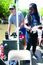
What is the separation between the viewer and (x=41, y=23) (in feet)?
19.3

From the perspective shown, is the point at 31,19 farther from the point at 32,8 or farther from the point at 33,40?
the point at 33,40

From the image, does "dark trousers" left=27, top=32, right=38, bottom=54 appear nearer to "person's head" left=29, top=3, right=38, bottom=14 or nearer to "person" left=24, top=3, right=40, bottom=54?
"person" left=24, top=3, right=40, bottom=54

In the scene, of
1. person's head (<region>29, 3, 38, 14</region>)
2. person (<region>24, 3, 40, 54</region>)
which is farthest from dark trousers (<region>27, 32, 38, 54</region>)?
person's head (<region>29, 3, 38, 14</region>)

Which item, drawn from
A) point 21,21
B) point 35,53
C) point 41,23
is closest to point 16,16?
point 21,21

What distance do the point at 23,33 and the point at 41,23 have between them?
1.51 ft

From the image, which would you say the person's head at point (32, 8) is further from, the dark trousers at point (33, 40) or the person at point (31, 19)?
the dark trousers at point (33, 40)

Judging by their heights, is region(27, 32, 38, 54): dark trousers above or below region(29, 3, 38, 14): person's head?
below

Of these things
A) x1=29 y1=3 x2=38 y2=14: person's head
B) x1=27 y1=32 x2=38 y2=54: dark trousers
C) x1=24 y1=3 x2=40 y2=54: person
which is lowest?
x1=27 y1=32 x2=38 y2=54: dark trousers

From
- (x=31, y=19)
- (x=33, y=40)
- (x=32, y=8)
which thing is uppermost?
(x=32, y=8)

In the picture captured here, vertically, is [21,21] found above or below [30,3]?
below

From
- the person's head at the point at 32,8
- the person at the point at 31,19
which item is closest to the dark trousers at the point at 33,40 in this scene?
the person at the point at 31,19

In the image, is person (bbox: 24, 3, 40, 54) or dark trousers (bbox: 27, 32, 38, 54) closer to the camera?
person (bbox: 24, 3, 40, 54)

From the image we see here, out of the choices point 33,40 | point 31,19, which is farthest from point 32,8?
point 33,40

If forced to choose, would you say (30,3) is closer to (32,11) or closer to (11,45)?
(32,11)
